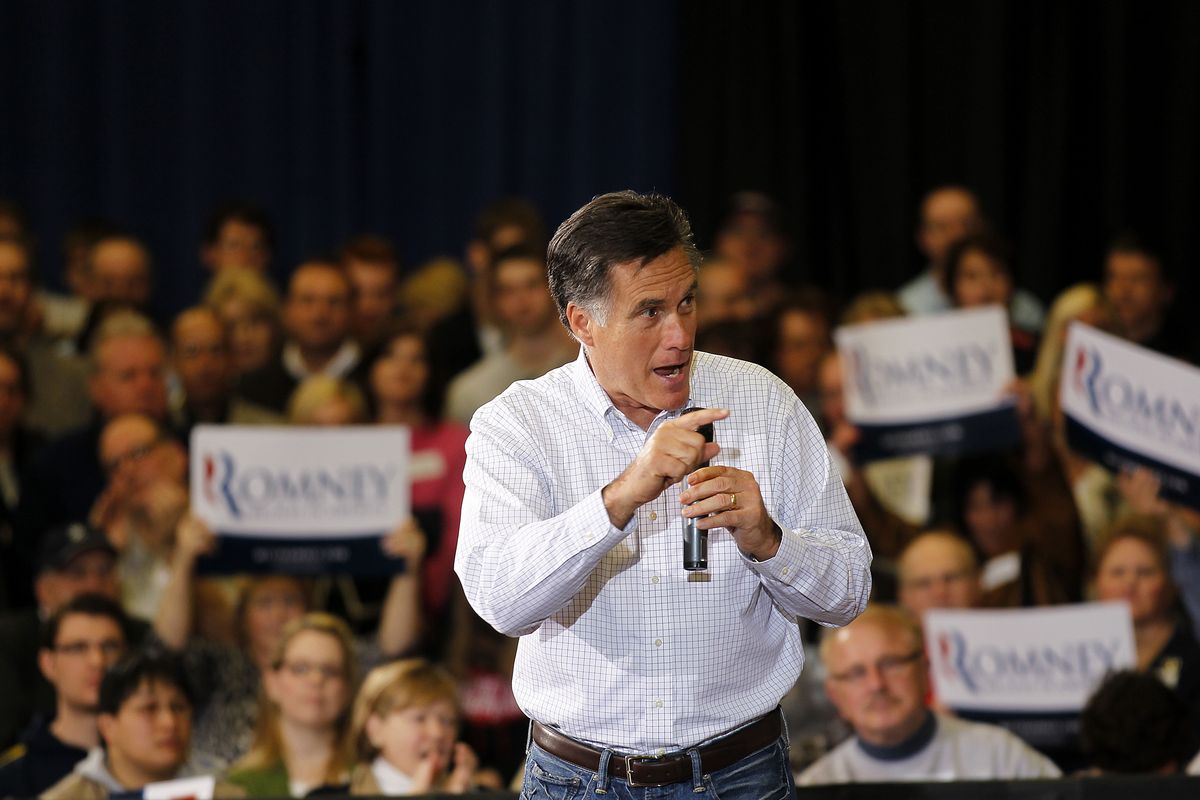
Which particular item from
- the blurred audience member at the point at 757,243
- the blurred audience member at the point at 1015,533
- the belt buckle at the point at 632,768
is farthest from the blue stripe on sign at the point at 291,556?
the belt buckle at the point at 632,768

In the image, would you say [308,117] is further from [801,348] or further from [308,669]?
[308,669]

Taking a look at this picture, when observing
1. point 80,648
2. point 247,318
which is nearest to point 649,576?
point 80,648

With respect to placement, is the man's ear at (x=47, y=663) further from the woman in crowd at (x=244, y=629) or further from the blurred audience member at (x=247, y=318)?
the blurred audience member at (x=247, y=318)

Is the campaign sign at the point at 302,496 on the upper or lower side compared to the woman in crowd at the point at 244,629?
upper

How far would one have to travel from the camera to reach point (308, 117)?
714cm

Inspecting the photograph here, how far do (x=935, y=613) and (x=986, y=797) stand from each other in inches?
48.5

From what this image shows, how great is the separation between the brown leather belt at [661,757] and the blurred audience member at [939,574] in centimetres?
221

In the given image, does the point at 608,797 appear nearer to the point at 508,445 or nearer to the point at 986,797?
the point at 508,445

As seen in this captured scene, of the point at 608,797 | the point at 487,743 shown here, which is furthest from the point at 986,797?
the point at 487,743

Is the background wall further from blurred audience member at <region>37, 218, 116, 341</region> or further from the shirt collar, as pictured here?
the shirt collar

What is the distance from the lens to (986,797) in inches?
116

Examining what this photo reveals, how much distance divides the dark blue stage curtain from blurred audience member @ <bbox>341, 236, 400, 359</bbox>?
4.70 ft

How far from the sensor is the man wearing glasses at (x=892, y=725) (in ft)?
12.2

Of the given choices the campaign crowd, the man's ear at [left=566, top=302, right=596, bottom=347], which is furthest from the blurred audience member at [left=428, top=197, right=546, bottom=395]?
the man's ear at [left=566, top=302, right=596, bottom=347]
